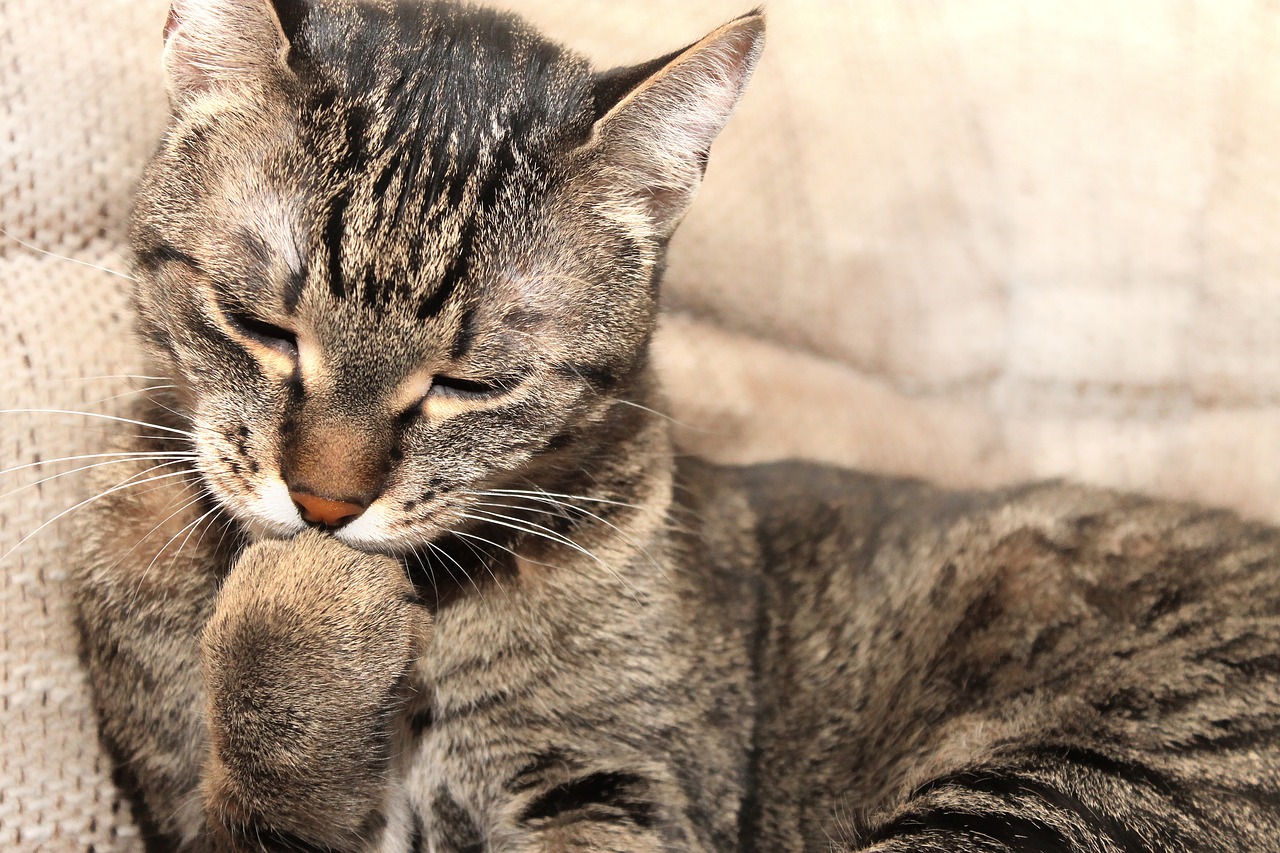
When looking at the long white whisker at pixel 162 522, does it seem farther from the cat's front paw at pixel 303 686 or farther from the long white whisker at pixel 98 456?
the cat's front paw at pixel 303 686

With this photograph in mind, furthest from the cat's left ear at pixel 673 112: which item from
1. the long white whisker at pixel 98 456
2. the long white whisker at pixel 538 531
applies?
the long white whisker at pixel 98 456

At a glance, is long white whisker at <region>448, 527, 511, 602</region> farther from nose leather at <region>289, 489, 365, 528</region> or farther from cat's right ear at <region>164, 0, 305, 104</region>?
cat's right ear at <region>164, 0, 305, 104</region>

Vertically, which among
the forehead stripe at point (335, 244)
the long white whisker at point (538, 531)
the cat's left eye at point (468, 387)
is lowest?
the long white whisker at point (538, 531)

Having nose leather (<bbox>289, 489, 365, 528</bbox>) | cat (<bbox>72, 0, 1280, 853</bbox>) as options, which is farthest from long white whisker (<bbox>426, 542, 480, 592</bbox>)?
nose leather (<bbox>289, 489, 365, 528</bbox>)

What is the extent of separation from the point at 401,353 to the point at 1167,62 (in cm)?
170

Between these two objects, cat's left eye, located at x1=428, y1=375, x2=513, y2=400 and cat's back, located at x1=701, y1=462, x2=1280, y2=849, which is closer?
Result: cat's left eye, located at x1=428, y1=375, x2=513, y2=400

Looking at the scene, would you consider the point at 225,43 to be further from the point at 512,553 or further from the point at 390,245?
the point at 512,553

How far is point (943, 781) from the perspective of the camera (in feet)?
4.89

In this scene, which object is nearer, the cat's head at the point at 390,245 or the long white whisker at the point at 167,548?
the cat's head at the point at 390,245

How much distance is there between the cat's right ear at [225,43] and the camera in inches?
50.9

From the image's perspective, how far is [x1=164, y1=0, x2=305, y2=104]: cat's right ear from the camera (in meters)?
1.29

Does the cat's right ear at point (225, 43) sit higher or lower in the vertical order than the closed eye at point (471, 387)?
higher

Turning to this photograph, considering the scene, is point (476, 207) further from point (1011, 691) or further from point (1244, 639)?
point (1244, 639)

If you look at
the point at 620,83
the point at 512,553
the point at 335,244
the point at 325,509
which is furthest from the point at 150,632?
the point at 620,83
